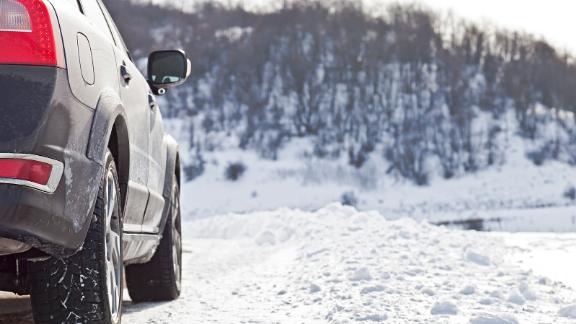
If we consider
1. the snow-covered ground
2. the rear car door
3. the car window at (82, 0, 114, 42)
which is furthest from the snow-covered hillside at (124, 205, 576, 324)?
the snow-covered ground

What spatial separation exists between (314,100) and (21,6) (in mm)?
69756

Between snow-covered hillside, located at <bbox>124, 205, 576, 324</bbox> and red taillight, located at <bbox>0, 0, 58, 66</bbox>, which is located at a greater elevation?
red taillight, located at <bbox>0, 0, 58, 66</bbox>

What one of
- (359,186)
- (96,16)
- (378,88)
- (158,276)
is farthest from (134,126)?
(378,88)

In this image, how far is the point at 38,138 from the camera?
2.39m

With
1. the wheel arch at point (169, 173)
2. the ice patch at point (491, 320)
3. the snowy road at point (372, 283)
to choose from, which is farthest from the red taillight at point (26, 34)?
the ice patch at point (491, 320)

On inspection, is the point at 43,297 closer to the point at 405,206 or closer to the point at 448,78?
the point at 405,206

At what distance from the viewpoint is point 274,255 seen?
31.7ft

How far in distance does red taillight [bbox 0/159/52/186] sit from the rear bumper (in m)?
0.03

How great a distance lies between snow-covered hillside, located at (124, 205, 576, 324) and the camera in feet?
14.5

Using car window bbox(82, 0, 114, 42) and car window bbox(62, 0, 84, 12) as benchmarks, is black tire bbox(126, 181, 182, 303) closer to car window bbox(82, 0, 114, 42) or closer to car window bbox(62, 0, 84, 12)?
car window bbox(82, 0, 114, 42)

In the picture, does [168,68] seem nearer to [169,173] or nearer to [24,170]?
[169,173]

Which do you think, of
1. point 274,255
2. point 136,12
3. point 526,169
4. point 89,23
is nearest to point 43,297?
point 89,23

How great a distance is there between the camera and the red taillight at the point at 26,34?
2.46 meters

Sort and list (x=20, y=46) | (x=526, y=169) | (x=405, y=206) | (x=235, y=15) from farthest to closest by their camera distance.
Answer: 1. (x=235, y=15)
2. (x=526, y=169)
3. (x=405, y=206)
4. (x=20, y=46)
